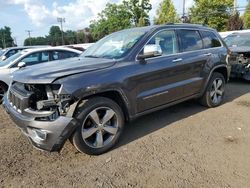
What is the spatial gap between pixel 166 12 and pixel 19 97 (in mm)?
42516

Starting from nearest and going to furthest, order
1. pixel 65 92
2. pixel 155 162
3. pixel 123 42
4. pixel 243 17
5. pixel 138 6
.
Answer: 1. pixel 65 92
2. pixel 155 162
3. pixel 123 42
4. pixel 243 17
5. pixel 138 6

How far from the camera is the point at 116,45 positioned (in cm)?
488

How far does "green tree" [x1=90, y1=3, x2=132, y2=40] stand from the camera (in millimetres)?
59406

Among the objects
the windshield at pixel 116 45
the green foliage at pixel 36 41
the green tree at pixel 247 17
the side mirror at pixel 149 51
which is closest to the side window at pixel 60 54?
the windshield at pixel 116 45

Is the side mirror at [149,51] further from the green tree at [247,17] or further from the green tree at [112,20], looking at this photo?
the green tree at [112,20]

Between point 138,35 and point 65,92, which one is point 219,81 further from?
point 65,92

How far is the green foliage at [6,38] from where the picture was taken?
86681mm

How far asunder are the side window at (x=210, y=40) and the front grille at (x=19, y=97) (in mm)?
3787

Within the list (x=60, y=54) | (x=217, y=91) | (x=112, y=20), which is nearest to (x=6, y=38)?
(x=112, y=20)

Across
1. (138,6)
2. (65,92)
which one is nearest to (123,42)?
(65,92)

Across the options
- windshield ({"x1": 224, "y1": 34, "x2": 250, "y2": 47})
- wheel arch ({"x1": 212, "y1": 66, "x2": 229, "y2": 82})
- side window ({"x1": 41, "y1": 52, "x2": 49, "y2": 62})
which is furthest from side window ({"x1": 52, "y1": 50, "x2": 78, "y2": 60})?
windshield ({"x1": 224, "y1": 34, "x2": 250, "y2": 47})

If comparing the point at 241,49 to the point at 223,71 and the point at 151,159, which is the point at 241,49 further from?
the point at 151,159

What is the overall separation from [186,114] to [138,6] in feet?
183

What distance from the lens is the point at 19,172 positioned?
3.67 metres
